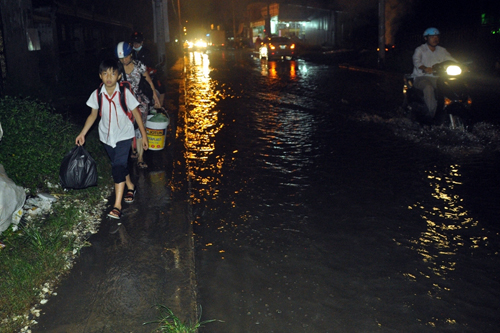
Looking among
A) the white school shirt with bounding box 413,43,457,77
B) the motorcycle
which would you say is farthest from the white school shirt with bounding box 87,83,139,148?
the white school shirt with bounding box 413,43,457,77

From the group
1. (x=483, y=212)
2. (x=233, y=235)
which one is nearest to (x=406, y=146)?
(x=483, y=212)

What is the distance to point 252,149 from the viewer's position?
8.88 metres

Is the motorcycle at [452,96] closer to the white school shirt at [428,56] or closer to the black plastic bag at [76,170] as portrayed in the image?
the white school shirt at [428,56]

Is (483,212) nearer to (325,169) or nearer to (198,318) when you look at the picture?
(325,169)

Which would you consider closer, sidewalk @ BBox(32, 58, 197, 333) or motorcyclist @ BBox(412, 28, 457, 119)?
sidewalk @ BBox(32, 58, 197, 333)

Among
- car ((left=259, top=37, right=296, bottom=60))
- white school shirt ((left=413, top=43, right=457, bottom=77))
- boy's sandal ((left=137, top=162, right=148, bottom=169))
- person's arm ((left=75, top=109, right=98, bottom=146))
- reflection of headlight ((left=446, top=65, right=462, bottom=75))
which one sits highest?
car ((left=259, top=37, right=296, bottom=60))

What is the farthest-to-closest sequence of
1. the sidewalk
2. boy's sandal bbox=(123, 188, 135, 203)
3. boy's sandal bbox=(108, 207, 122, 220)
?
boy's sandal bbox=(123, 188, 135, 203)
boy's sandal bbox=(108, 207, 122, 220)
the sidewalk

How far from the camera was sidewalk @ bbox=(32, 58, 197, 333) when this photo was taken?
3.57 meters

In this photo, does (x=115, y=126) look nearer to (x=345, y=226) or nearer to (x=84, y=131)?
(x=84, y=131)

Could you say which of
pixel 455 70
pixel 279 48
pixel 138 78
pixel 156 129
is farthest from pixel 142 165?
pixel 279 48

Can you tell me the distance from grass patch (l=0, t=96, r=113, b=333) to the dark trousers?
1.78ft

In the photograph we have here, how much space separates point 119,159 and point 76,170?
0.51m

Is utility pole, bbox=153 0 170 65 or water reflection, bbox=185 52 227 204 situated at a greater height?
utility pole, bbox=153 0 170 65

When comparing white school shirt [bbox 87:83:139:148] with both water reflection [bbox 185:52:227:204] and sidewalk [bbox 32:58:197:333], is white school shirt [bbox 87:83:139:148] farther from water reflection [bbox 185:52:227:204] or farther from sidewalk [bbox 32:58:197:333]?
water reflection [bbox 185:52:227:204]
